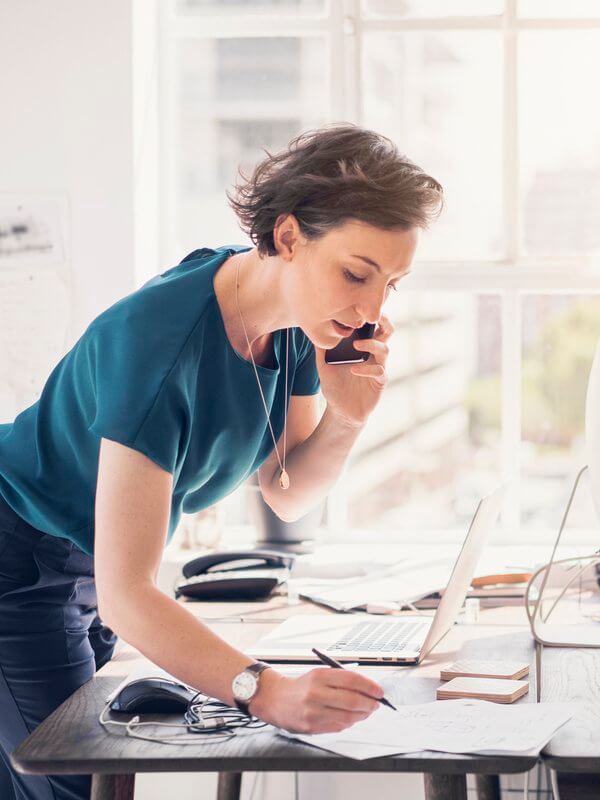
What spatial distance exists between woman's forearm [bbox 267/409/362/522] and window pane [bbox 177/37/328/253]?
1313mm

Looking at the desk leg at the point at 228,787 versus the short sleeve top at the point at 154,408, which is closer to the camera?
the short sleeve top at the point at 154,408

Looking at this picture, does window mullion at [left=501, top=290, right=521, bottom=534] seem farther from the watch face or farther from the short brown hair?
the watch face

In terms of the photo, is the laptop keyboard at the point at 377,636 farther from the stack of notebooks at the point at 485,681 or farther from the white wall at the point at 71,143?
the white wall at the point at 71,143

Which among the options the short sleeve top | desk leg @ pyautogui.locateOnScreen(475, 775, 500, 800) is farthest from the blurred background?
the short sleeve top

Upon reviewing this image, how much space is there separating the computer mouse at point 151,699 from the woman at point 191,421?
0.08 meters

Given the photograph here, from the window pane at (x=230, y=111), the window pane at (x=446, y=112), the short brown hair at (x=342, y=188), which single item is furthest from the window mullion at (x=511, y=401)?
the short brown hair at (x=342, y=188)

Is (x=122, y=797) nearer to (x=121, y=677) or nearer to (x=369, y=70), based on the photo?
(x=121, y=677)

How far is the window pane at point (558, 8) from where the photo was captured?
9.46ft

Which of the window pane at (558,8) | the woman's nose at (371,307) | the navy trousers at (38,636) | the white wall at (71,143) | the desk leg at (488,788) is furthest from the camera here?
the window pane at (558,8)

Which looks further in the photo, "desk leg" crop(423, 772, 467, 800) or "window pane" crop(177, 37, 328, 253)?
"window pane" crop(177, 37, 328, 253)

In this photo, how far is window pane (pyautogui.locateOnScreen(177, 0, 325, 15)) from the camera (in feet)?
9.68

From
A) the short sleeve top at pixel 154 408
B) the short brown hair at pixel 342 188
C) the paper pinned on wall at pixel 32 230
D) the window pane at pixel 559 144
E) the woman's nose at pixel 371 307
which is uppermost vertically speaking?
the window pane at pixel 559 144

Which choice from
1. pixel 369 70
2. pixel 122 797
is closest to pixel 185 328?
pixel 122 797

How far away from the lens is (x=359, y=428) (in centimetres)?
177
